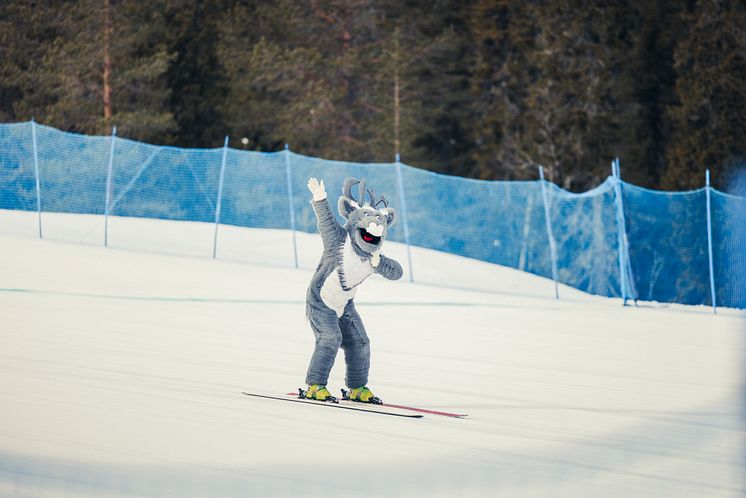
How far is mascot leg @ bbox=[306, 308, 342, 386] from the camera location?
873cm

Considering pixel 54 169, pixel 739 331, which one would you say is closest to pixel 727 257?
pixel 739 331

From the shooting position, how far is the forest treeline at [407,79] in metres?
40.0

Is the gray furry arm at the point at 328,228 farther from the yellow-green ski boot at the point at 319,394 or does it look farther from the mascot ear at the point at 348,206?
the yellow-green ski boot at the point at 319,394

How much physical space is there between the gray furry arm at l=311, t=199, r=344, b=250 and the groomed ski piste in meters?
1.19

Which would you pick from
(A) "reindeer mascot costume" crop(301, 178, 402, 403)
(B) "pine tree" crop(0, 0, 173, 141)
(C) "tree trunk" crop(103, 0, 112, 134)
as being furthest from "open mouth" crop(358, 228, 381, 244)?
(C) "tree trunk" crop(103, 0, 112, 134)

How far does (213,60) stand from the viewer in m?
45.9

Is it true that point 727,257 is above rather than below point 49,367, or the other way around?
above

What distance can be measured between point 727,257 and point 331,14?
980 inches

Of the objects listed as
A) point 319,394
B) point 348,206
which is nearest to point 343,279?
point 348,206

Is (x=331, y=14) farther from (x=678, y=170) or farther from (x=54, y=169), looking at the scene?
(x=54, y=169)

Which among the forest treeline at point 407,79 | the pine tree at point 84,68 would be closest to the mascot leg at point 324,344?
the forest treeline at point 407,79

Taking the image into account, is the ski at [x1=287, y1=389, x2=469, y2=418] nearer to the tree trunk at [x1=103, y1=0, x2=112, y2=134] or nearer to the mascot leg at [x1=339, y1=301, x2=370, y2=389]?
the mascot leg at [x1=339, y1=301, x2=370, y2=389]

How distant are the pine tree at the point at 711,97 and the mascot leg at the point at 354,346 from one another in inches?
1200

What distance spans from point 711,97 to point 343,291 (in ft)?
105
